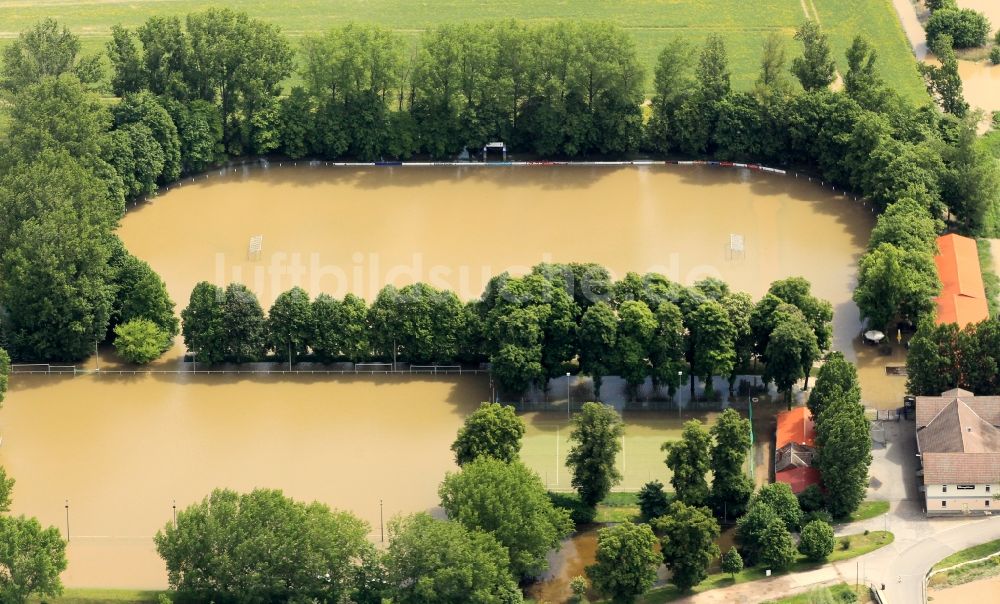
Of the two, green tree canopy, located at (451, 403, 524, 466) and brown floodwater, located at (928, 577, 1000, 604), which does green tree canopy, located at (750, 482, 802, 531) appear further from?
green tree canopy, located at (451, 403, 524, 466)

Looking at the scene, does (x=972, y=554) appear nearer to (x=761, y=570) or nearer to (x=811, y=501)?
(x=811, y=501)

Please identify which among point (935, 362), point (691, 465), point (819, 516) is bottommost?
point (819, 516)

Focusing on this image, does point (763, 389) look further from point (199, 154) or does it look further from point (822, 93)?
point (199, 154)

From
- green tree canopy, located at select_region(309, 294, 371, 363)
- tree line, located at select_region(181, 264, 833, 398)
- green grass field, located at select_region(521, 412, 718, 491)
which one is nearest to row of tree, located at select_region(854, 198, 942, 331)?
tree line, located at select_region(181, 264, 833, 398)

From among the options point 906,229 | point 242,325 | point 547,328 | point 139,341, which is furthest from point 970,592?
point 139,341

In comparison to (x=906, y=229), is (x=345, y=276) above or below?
below

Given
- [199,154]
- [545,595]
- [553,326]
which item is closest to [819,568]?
[545,595]

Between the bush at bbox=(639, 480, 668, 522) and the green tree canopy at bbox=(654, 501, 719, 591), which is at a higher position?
the bush at bbox=(639, 480, 668, 522)
